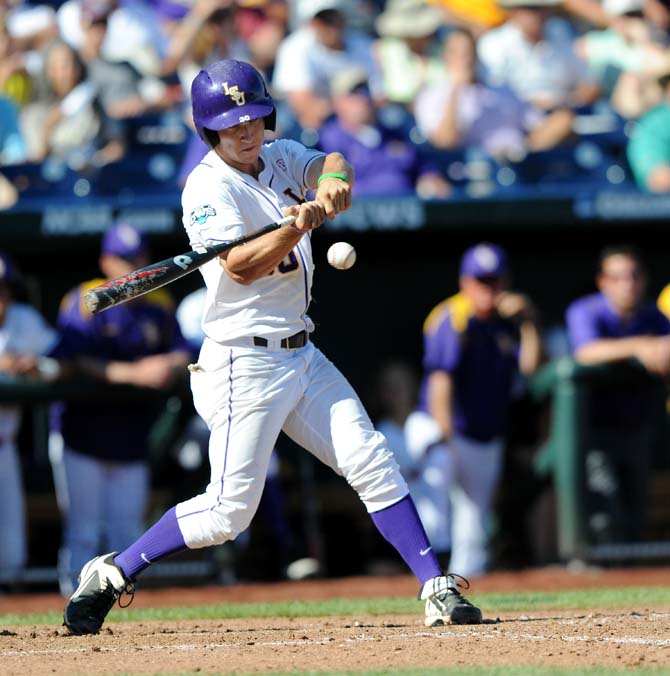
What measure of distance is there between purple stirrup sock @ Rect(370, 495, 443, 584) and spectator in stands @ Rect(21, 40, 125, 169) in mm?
4497

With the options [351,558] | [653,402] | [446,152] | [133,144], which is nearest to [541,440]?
[653,402]

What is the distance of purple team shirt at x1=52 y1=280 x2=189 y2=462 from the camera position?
23.8 feet

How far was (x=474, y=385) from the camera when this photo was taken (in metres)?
7.93

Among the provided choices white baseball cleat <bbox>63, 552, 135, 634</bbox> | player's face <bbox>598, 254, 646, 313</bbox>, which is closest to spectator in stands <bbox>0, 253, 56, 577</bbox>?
white baseball cleat <bbox>63, 552, 135, 634</bbox>

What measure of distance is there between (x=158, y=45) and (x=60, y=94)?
2.94 ft

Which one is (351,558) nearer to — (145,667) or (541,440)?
(541,440)

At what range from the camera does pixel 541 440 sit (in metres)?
8.14

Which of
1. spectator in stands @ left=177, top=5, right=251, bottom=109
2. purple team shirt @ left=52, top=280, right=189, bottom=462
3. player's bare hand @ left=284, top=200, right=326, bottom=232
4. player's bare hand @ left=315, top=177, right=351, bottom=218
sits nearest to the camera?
player's bare hand @ left=284, top=200, right=326, bottom=232

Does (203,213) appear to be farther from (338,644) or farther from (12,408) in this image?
(12,408)

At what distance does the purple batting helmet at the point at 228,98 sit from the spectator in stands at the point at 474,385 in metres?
3.46

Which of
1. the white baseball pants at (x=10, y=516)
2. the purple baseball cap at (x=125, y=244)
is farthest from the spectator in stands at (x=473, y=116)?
the white baseball pants at (x=10, y=516)

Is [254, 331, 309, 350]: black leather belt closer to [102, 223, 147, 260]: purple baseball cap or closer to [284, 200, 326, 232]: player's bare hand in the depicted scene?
[284, 200, 326, 232]: player's bare hand

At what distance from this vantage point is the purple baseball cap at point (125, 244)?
7238 mm

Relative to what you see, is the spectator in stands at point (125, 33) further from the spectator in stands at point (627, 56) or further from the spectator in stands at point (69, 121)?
the spectator in stands at point (627, 56)
